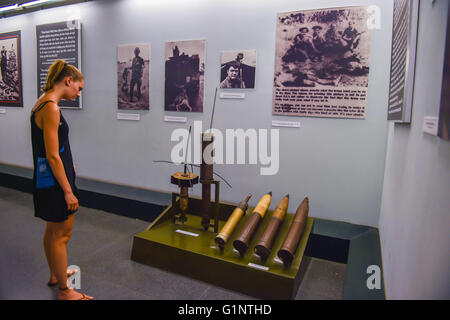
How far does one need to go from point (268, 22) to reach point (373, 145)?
1565 mm

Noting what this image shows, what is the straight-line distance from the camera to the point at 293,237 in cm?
223

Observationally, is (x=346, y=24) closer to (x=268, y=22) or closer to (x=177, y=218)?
(x=268, y=22)

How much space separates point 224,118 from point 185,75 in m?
0.70

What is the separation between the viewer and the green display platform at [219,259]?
6.65 ft

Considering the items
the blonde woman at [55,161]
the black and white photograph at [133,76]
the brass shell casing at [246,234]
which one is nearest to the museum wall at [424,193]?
the brass shell casing at [246,234]

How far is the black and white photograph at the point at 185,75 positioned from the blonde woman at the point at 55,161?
172cm

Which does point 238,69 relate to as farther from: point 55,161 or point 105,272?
point 105,272

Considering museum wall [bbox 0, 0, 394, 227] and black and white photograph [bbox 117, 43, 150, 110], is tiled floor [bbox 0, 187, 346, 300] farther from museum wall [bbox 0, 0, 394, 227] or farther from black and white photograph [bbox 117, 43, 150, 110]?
black and white photograph [bbox 117, 43, 150, 110]

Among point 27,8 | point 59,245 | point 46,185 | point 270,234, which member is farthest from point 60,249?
point 27,8

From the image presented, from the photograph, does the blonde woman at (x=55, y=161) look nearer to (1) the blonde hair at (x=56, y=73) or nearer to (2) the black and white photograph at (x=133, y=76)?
(1) the blonde hair at (x=56, y=73)

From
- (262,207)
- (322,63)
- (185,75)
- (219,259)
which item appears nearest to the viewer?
(219,259)

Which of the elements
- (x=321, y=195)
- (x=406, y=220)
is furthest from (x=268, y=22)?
(x=406, y=220)

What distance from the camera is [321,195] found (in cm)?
303

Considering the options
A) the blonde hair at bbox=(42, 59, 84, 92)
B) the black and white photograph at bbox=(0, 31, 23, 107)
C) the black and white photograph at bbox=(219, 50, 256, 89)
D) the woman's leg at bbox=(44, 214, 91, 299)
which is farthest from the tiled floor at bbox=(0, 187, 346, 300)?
the black and white photograph at bbox=(0, 31, 23, 107)
